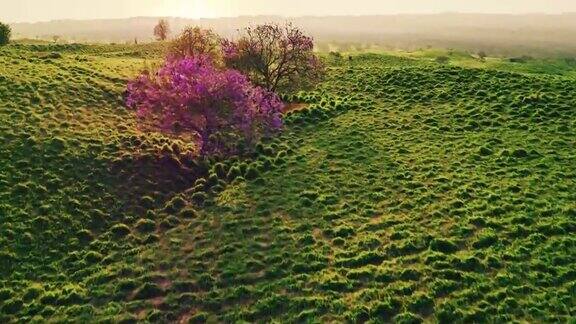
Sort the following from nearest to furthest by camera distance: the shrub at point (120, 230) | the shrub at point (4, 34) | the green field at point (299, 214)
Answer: the green field at point (299, 214) → the shrub at point (120, 230) → the shrub at point (4, 34)

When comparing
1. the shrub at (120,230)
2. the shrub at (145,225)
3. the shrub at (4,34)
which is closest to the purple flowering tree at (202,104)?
the shrub at (145,225)

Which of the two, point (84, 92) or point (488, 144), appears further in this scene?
point (84, 92)

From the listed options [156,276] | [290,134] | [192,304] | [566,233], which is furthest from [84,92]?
[566,233]

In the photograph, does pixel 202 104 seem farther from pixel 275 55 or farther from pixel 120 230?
pixel 275 55

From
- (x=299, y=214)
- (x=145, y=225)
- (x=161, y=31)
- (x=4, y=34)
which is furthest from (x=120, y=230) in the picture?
(x=161, y=31)

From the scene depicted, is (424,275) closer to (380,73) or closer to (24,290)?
(24,290)

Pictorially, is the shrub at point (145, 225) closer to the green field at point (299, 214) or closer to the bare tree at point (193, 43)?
the green field at point (299, 214)

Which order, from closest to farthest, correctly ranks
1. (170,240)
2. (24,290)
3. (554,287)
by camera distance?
(554,287)
(24,290)
(170,240)
